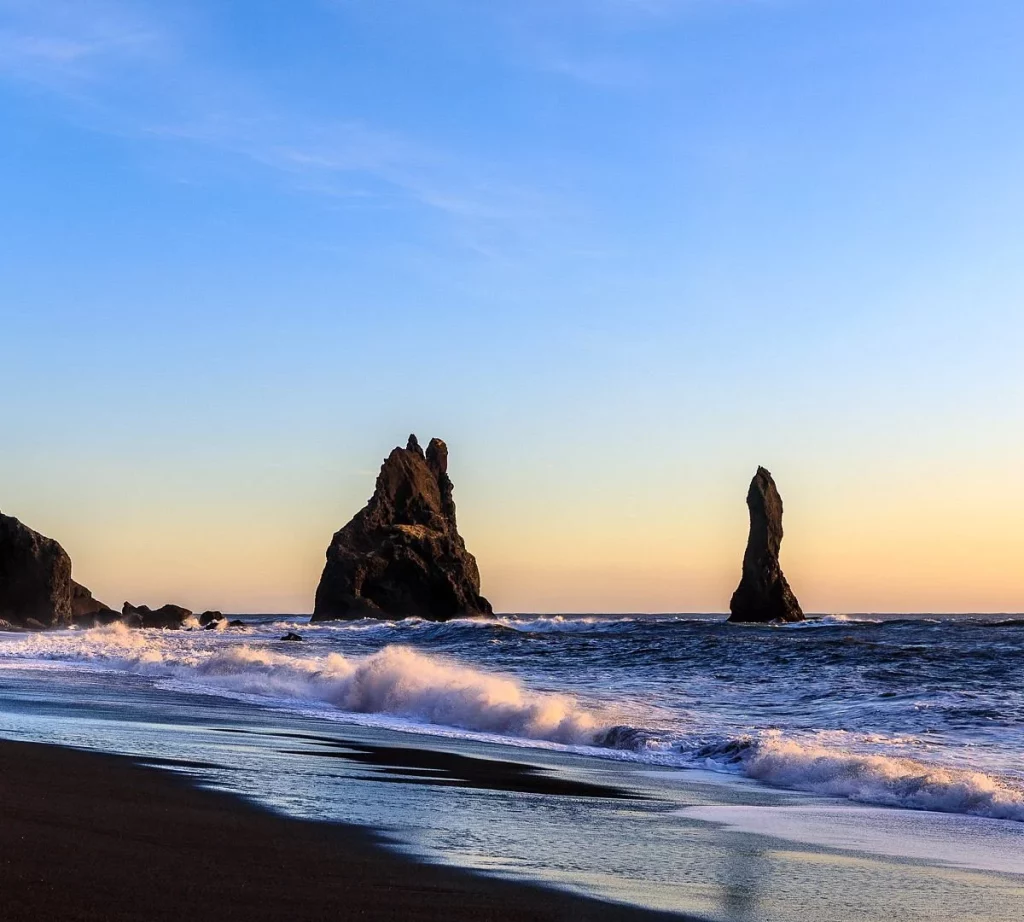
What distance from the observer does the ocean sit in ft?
20.3

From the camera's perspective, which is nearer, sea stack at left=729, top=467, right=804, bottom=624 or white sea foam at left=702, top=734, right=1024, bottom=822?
white sea foam at left=702, top=734, right=1024, bottom=822

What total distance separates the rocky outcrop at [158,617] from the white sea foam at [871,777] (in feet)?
202

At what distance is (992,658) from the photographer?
28.6 m

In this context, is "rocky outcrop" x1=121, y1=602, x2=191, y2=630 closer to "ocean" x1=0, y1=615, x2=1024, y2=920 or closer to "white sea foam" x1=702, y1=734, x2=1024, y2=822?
"ocean" x1=0, y1=615, x2=1024, y2=920

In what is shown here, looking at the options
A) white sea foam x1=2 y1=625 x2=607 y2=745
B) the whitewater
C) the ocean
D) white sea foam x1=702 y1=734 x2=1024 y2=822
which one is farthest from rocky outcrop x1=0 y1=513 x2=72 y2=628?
white sea foam x1=702 y1=734 x2=1024 y2=822

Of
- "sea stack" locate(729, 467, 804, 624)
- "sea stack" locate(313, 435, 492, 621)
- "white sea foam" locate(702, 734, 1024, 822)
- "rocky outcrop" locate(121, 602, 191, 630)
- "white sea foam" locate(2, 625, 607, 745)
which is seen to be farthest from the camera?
"sea stack" locate(313, 435, 492, 621)

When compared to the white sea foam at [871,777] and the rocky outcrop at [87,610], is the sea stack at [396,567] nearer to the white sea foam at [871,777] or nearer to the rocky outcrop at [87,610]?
the rocky outcrop at [87,610]

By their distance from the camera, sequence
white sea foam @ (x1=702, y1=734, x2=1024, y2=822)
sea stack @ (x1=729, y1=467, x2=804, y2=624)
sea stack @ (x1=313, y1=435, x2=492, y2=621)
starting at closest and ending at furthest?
white sea foam @ (x1=702, y1=734, x2=1024, y2=822)
sea stack @ (x1=729, y1=467, x2=804, y2=624)
sea stack @ (x1=313, y1=435, x2=492, y2=621)

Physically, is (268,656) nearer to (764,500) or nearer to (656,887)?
(656,887)

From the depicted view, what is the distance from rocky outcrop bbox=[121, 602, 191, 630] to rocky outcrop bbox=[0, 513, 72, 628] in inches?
165

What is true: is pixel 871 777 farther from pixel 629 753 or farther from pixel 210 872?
pixel 210 872

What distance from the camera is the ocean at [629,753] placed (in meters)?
6.20

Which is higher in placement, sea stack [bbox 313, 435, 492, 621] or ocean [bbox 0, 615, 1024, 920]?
sea stack [bbox 313, 435, 492, 621]

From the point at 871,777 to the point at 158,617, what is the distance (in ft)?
216
